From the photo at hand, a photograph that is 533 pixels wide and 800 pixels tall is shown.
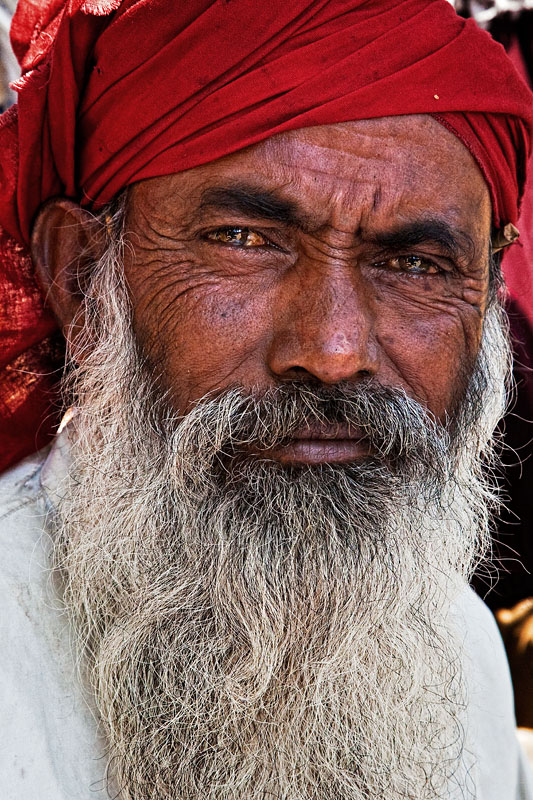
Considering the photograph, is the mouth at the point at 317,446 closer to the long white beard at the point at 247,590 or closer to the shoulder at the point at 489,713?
the long white beard at the point at 247,590

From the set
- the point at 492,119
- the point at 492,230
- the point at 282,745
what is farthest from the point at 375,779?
the point at 492,119

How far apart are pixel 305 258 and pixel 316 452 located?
16.0 inches

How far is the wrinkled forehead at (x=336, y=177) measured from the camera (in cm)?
168

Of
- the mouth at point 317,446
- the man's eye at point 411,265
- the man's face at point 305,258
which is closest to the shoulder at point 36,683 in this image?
the man's face at point 305,258

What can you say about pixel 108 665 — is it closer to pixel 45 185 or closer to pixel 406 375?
pixel 406 375

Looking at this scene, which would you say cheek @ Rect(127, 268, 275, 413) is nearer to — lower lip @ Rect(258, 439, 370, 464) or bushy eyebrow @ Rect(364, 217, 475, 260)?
lower lip @ Rect(258, 439, 370, 464)

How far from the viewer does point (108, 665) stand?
1.69 m

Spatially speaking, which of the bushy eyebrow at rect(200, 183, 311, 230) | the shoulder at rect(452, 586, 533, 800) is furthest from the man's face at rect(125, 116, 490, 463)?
the shoulder at rect(452, 586, 533, 800)

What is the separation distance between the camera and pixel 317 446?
1677 mm

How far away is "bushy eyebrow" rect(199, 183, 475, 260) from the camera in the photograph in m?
1.69

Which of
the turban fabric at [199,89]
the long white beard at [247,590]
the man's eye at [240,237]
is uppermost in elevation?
the turban fabric at [199,89]

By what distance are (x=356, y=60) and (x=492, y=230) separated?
61cm

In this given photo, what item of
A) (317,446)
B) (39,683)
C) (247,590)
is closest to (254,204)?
(317,446)

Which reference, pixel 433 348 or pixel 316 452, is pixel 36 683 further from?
pixel 433 348
